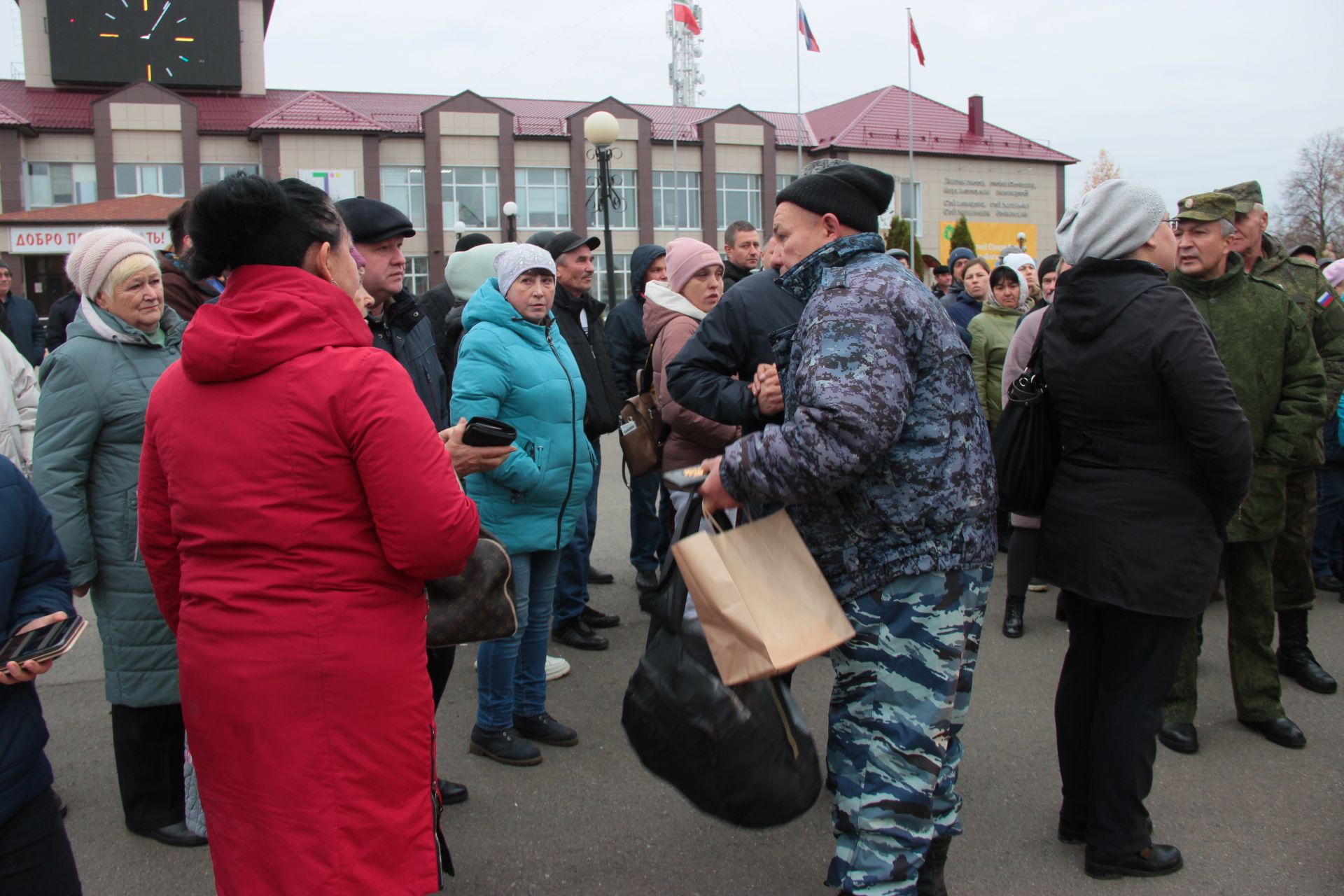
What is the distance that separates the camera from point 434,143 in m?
41.0

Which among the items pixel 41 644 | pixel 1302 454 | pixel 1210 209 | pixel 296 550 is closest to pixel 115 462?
pixel 41 644

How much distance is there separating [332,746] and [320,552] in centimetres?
41

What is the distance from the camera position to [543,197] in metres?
43.4

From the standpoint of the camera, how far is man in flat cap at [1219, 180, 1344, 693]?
4363 millimetres

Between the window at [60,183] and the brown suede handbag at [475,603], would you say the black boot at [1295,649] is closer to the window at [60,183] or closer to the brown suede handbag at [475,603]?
the brown suede handbag at [475,603]

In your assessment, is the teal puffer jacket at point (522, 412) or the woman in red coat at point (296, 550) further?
the teal puffer jacket at point (522, 412)

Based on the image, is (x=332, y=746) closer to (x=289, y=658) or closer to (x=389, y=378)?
(x=289, y=658)

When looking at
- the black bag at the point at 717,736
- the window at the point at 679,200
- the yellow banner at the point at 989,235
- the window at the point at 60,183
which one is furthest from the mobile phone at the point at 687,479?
the yellow banner at the point at 989,235

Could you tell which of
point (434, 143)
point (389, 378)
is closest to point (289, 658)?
point (389, 378)

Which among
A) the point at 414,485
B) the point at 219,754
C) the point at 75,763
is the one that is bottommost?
the point at 75,763

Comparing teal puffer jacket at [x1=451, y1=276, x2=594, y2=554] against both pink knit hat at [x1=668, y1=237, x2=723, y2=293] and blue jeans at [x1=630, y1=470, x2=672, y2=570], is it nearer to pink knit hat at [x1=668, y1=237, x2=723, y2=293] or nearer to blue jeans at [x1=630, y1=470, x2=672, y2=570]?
pink knit hat at [x1=668, y1=237, x2=723, y2=293]

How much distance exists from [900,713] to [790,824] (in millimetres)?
1109

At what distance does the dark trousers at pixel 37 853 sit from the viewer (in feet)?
6.94

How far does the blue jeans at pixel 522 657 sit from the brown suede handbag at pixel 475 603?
1.02 m
